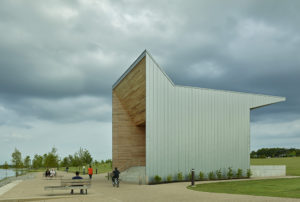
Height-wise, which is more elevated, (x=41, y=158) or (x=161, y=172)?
(x=161, y=172)

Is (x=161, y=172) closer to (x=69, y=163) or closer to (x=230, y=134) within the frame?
(x=230, y=134)

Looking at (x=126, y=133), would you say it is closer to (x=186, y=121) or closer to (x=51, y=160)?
(x=186, y=121)

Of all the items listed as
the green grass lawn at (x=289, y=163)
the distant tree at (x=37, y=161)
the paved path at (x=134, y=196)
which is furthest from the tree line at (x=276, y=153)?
the paved path at (x=134, y=196)

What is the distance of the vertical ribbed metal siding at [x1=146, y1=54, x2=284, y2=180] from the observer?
21.0 meters

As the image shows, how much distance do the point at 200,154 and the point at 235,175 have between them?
3667 millimetres

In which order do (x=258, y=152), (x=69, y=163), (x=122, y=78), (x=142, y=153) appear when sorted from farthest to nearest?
(x=258, y=152)
(x=69, y=163)
(x=142, y=153)
(x=122, y=78)

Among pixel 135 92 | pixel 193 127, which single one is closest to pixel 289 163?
pixel 193 127

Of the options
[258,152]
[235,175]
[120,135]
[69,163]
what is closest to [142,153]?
[120,135]

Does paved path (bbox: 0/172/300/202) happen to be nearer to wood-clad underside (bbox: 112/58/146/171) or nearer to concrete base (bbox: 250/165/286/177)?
concrete base (bbox: 250/165/286/177)

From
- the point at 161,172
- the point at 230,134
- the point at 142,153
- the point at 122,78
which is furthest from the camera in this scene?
the point at 142,153

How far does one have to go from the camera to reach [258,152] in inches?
3627

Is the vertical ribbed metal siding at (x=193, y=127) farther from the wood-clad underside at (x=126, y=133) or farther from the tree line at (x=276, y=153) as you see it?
the tree line at (x=276, y=153)

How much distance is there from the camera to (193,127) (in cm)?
2269

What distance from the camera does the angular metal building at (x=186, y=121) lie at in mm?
20953
